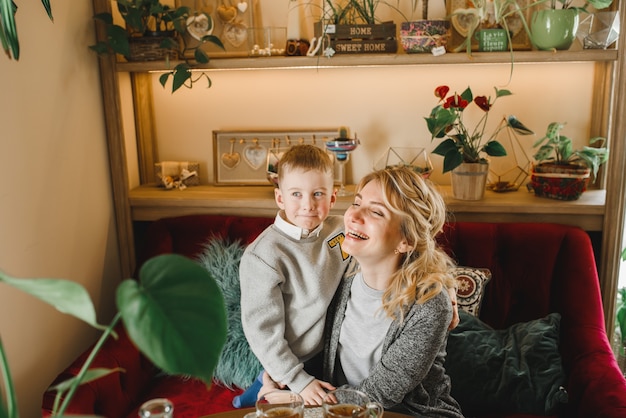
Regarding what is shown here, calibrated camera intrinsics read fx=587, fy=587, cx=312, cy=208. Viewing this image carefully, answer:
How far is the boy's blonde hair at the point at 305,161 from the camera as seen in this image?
1.67 m

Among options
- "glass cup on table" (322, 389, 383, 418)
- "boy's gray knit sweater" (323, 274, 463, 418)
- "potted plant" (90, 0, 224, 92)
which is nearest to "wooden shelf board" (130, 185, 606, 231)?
"potted plant" (90, 0, 224, 92)

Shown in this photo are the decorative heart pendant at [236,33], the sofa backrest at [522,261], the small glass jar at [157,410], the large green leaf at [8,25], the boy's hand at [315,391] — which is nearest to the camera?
the small glass jar at [157,410]

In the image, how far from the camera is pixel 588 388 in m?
1.64

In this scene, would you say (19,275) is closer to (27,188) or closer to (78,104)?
(27,188)

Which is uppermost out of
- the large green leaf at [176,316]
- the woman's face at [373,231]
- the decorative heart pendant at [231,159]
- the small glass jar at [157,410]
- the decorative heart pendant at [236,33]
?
the decorative heart pendant at [236,33]

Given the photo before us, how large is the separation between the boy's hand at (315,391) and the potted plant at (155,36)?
116cm

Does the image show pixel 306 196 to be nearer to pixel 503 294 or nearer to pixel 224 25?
pixel 503 294

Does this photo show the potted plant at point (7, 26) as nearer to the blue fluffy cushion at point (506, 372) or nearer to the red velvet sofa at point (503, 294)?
the red velvet sofa at point (503, 294)

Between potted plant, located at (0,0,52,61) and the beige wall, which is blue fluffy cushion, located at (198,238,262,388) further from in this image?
potted plant, located at (0,0,52,61)

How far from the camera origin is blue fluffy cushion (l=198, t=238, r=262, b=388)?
6.23 ft

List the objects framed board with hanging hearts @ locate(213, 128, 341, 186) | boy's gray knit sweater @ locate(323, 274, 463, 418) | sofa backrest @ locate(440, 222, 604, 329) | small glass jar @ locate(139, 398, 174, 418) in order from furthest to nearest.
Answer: framed board with hanging hearts @ locate(213, 128, 341, 186), sofa backrest @ locate(440, 222, 604, 329), boy's gray knit sweater @ locate(323, 274, 463, 418), small glass jar @ locate(139, 398, 174, 418)

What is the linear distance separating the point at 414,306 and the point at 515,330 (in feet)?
2.01

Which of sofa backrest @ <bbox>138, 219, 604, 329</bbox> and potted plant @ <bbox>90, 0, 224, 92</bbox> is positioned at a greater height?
potted plant @ <bbox>90, 0, 224, 92</bbox>

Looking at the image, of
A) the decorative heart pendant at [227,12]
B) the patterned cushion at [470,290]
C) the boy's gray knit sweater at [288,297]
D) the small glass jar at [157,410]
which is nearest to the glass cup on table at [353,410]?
the small glass jar at [157,410]
